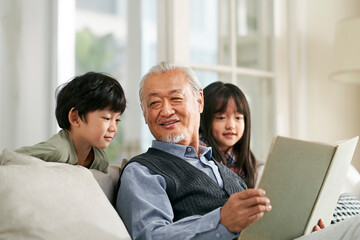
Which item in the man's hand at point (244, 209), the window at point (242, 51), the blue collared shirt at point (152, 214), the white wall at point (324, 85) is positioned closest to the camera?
the man's hand at point (244, 209)

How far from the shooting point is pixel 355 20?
10.8 ft

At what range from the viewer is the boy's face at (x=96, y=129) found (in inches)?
69.3

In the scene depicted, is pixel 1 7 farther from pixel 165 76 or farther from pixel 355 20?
pixel 355 20

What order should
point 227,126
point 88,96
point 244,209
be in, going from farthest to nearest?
point 227,126 → point 88,96 → point 244,209

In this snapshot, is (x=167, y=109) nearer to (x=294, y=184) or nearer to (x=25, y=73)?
(x=294, y=184)

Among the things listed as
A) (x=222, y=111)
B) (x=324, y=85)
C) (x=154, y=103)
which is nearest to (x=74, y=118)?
(x=154, y=103)

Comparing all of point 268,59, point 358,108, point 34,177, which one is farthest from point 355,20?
point 34,177

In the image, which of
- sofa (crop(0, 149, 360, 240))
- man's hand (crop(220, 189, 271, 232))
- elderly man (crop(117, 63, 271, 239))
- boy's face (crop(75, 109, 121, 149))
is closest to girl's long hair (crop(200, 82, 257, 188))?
elderly man (crop(117, 63, 271, 239))

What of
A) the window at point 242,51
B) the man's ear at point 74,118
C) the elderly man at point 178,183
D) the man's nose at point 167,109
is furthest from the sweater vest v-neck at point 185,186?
the window at point 242,51

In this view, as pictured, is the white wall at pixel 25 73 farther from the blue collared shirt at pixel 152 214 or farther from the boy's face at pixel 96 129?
the blue collared shirt at pixel 152 214

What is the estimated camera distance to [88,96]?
1.75 meters

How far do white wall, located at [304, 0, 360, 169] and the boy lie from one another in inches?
84.7

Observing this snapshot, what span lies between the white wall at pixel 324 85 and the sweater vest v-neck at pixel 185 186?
2124 millimetres

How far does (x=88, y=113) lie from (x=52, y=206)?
1.58 feet
